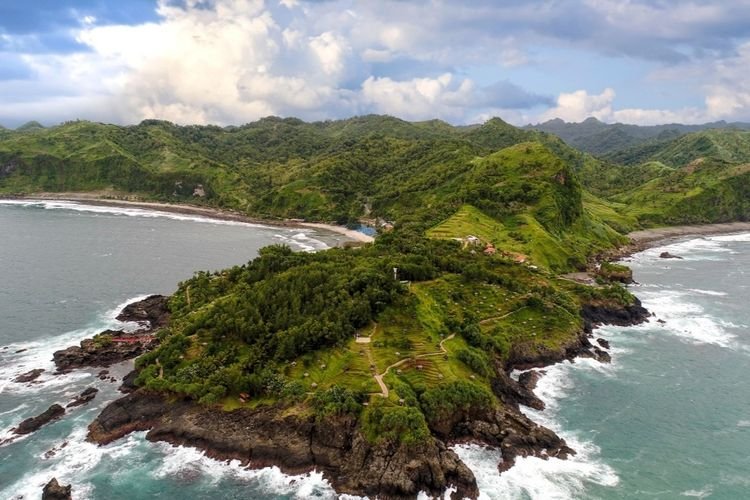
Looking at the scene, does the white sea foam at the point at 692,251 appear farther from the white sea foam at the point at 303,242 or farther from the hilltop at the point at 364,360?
the white sea foam at the point at 303,242

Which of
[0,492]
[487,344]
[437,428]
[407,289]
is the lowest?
[0,492]

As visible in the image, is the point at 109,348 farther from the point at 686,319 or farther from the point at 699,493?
the point at 686,319

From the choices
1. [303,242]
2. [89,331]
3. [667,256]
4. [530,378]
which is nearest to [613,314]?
[530,378]

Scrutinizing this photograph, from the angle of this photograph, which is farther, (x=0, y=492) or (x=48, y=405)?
(x=48, y=405)

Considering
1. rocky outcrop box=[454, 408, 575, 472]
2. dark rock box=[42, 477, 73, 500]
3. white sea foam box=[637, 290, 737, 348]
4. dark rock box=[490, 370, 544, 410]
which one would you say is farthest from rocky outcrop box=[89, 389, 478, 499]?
white sea foam box=[637, 290, 737, 348]

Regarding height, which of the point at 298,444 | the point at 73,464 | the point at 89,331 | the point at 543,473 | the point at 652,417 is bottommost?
the point at 73,464

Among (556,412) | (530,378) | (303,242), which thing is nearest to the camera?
(556,412)

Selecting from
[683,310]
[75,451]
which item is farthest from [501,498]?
[683,310]

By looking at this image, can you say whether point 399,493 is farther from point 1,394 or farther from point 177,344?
point 1,394
